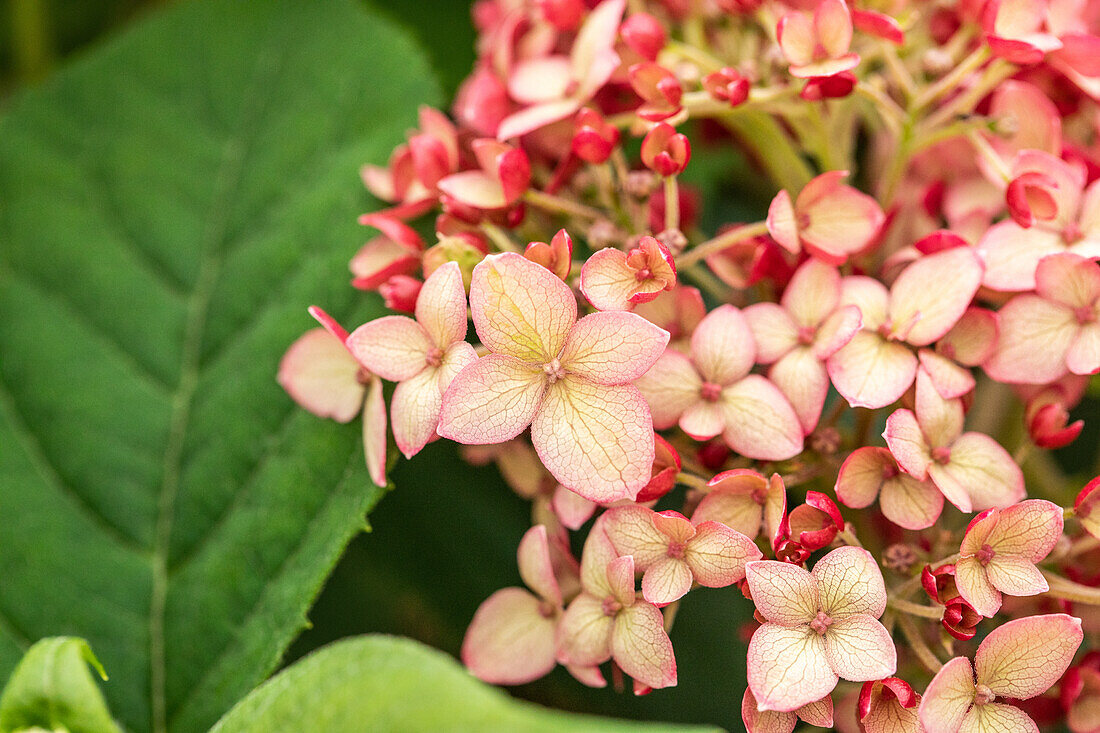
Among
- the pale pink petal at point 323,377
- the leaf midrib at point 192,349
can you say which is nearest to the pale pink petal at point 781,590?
the pale pink petal at point 323,377

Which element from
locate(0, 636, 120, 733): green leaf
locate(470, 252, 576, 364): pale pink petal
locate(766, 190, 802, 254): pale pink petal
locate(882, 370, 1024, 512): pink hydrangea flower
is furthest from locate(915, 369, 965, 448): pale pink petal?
locate(0, 636, 120, 733): green leaf

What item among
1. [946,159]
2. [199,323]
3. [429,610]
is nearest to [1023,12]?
[946,159]

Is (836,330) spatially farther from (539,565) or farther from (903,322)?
(539,565)

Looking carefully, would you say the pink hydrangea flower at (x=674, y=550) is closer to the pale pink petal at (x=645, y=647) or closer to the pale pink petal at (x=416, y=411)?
the pale pink petal at (x=645, y=647)

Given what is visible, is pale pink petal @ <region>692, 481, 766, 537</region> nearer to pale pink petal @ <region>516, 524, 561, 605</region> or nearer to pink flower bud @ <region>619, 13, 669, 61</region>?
pale pink petal @ <region>516, 524, 561, 605</region>

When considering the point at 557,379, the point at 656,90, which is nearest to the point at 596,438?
the point at 557,379

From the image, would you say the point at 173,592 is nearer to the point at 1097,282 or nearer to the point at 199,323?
the point at 199,323

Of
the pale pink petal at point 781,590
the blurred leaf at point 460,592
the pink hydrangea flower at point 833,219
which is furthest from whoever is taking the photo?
the blurred leaf at point 460,592
